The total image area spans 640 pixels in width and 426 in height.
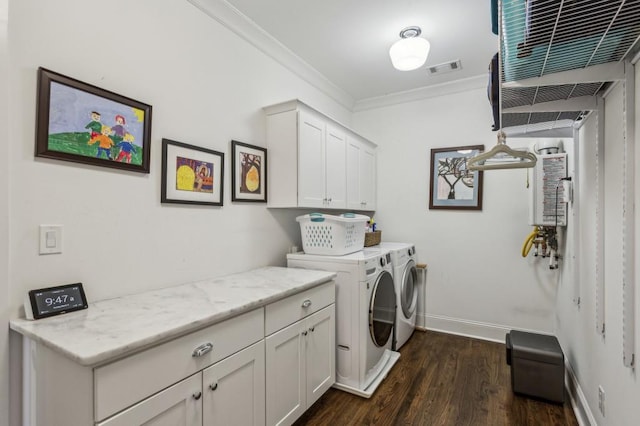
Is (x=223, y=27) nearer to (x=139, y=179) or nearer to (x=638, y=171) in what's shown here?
(x=139, y=179)

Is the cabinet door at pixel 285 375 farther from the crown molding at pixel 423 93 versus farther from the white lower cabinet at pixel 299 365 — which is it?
the crown molding at pixel 423 93

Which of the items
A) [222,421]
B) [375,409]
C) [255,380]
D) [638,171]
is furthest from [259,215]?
[638,171]

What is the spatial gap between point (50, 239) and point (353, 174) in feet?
7.93

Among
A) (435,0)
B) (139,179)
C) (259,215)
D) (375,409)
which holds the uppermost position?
(435,0)

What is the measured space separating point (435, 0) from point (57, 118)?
7.26ft

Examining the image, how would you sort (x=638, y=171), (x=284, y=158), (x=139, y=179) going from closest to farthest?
(x=638, y=171) → (x=139, y=179) → (x=284, y=158)

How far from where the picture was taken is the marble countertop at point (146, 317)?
97cm

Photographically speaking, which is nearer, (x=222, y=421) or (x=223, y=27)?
(x=222, y=421)

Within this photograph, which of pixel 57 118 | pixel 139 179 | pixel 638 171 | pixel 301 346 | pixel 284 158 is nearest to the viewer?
pixel 638 171

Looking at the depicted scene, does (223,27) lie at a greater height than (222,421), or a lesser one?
greater

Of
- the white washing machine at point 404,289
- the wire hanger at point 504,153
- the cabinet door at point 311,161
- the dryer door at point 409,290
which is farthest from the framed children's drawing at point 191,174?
the dryer door at point 409,290

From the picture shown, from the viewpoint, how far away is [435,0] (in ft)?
6.68

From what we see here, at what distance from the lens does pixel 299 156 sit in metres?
2.36

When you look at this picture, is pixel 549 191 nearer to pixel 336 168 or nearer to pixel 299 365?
pixel 336 168
